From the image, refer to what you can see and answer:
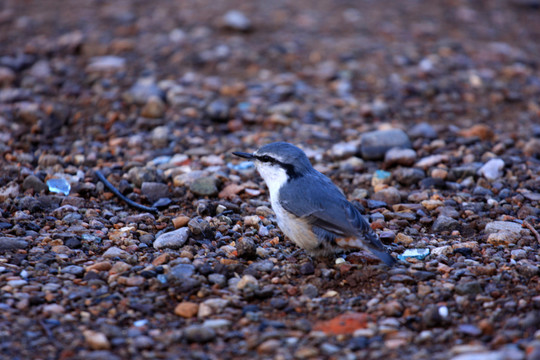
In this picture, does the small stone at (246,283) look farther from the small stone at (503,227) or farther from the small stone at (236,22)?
the small stone at (236,22)

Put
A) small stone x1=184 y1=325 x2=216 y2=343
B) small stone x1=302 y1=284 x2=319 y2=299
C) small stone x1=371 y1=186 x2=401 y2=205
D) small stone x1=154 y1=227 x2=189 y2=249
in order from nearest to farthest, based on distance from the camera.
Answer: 1. small stone x1=184 y1=325 x2=216 y2=343
2. small stone x1=302 y1=284 x2=319 y2=299
3. small stone x1=154 y1=227 x2=189 y2=249
4. small stone x1=371 y1=186 x2=401 y2=205

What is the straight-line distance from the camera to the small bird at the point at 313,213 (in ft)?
15.6

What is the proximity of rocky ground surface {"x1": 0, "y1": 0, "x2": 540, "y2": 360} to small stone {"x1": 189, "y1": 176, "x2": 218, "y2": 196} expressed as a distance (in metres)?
0.02

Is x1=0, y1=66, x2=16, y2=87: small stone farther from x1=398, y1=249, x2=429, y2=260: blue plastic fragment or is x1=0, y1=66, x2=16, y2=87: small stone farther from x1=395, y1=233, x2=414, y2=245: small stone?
x1=398, y1=249, x2=429, y2=260: blue plastic fragment

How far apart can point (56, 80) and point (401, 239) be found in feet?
18.6

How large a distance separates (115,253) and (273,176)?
61.8 inches

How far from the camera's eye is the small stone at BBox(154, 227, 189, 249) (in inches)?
197

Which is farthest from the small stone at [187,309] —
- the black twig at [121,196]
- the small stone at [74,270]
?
the black twig at [121,196]

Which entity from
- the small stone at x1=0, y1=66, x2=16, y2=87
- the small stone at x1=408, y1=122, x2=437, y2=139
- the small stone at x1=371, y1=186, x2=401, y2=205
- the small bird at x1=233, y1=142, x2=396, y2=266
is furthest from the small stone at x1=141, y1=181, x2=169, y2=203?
the small stone at x1=0, y1=66, x2=16, y2=87

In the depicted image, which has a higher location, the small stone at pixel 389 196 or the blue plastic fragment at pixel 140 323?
the blue plastic fragment at pixel 140 323

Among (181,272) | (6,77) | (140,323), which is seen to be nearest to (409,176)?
(181,272)

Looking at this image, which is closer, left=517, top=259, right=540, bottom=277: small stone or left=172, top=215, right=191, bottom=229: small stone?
left=517, top=259, right=540, bottom=277: small stone

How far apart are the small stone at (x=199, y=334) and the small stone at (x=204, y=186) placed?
2.36 m

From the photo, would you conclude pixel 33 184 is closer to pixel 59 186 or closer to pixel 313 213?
pixel 59 186
